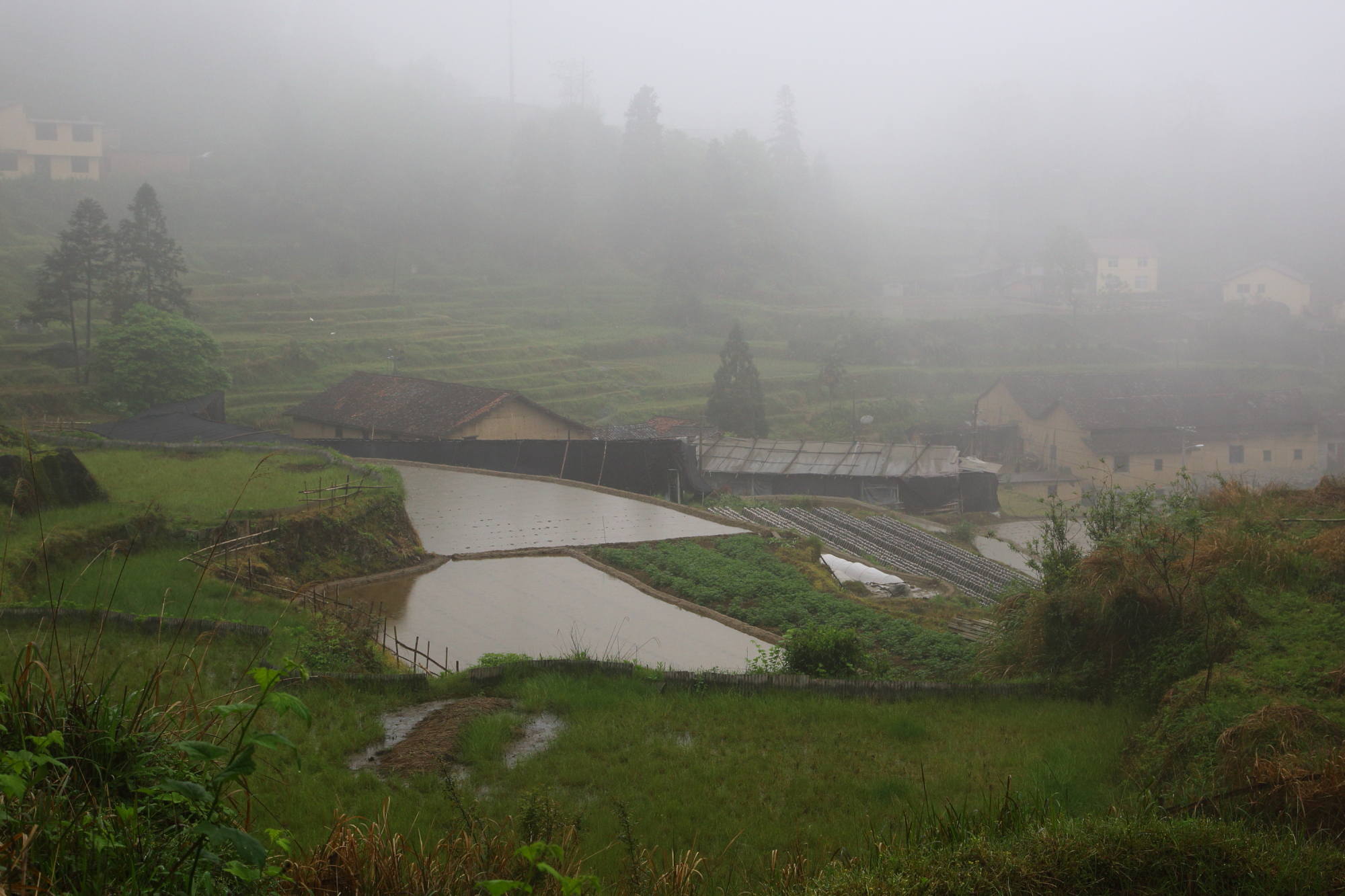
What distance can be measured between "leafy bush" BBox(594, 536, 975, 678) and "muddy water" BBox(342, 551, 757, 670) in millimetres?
631

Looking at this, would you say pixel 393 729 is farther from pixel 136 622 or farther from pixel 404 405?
pixel 404 405

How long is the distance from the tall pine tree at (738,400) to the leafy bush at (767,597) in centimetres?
2093

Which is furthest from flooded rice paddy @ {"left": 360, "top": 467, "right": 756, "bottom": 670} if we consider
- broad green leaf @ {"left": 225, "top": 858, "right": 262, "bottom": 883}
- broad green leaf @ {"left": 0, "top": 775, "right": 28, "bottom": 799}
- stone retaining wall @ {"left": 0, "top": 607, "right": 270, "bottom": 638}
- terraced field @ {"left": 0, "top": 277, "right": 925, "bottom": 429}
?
terraced field @ {"left": 0, "top": 277, "right": 925, "bottom": 429}

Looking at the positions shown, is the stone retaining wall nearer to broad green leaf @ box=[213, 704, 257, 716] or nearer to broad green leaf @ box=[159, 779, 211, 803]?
broad green leaf @ box=[213, 704, 257, 716]

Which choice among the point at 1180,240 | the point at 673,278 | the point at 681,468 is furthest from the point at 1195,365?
the point at 1180,240

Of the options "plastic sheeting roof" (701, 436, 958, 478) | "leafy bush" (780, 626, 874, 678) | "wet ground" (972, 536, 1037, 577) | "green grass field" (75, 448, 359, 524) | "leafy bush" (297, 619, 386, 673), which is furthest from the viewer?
"plastic sheeting roof" (701, 436, 958, 478)

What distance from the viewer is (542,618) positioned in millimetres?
12312

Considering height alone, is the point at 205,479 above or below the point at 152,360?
below

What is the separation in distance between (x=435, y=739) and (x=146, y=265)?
136 feet

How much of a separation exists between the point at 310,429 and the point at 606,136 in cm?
7199

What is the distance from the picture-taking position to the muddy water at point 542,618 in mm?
10992

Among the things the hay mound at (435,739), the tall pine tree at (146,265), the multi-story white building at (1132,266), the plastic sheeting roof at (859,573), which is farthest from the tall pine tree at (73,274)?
the multi-story white building at (1132,266)

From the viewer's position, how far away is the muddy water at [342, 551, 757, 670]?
10992 mm

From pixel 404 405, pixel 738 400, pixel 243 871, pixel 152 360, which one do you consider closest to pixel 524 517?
pixel 404 405
